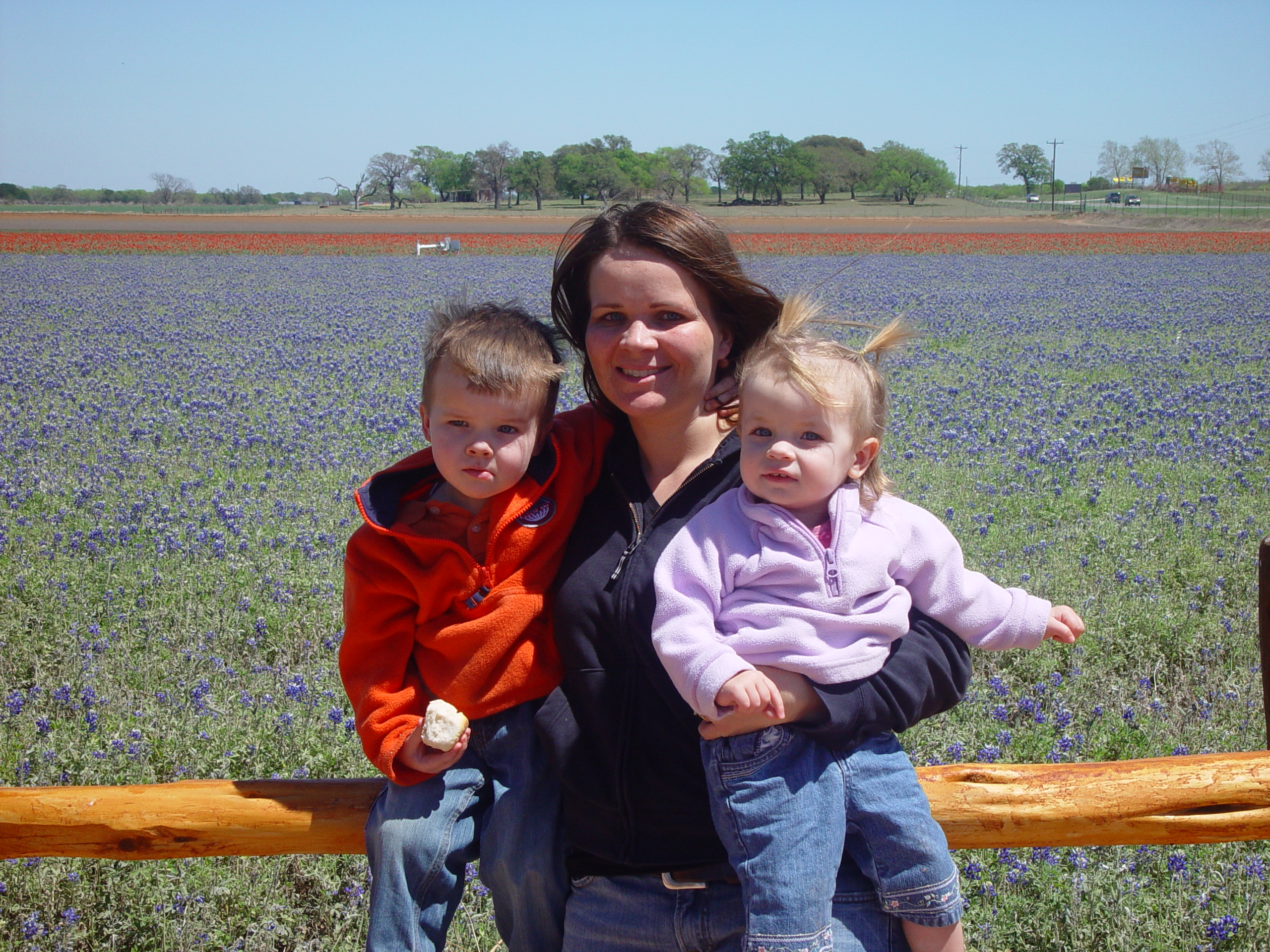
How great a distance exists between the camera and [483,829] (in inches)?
76.6

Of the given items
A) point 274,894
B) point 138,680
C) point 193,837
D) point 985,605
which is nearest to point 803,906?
point 985,605

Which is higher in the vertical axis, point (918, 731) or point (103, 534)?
point (103, 534)

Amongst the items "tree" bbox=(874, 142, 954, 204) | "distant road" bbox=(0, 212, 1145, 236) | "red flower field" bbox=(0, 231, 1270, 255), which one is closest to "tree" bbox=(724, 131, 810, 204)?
"tree" bbox=(874, 142, 954, 204)

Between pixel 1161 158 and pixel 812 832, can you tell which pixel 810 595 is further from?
pixel 1161 158

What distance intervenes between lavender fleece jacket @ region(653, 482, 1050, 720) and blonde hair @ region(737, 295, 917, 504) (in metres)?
0.13

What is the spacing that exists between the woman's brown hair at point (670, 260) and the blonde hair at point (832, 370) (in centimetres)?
23

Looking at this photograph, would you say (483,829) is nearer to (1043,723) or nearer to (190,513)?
(1043,723)

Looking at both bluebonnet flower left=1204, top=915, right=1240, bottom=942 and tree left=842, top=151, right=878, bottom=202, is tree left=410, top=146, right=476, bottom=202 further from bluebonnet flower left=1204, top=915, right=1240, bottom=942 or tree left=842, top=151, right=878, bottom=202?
bluebonnet flower left=1204, top=915, right=1240, bottom=942

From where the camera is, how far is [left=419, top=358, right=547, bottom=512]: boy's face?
1931 millimetres

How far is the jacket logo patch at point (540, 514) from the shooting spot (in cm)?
199

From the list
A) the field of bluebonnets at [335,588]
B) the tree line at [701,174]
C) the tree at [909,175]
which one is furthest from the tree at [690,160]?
the field of bluebonnets at [335,588]

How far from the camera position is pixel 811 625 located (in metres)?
1.69

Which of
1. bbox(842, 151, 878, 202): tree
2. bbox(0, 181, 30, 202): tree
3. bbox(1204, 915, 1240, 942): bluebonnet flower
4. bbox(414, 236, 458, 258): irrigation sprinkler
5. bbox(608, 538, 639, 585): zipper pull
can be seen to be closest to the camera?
bbox(608, 538, 639, 585): zipper pull

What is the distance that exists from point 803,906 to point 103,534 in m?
4.85
